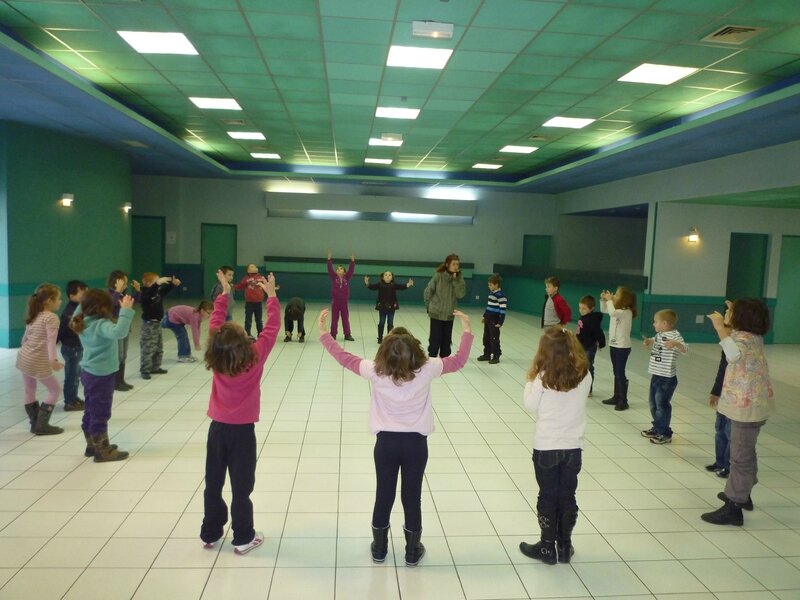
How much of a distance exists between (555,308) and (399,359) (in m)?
5.03

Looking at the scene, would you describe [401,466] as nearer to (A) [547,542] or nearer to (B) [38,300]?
(A) [547,542]

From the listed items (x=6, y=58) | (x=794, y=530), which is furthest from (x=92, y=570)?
(x=6, y=58)

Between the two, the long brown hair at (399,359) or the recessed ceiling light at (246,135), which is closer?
the long brown hair at (399,359)

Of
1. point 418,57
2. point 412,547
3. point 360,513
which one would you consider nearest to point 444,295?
point 418,57

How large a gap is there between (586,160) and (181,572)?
9.87 metres

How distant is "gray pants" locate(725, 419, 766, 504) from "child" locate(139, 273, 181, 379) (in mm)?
5991

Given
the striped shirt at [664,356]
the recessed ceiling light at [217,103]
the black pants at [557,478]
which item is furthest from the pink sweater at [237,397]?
the recessed ceiling light at [217,103]

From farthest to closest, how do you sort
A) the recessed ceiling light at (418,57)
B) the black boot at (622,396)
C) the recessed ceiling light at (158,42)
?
1. the black boot at (622,396)
2. the recessed ceiling light at (418,57)
3. the recessed ceiling light at (158,42)

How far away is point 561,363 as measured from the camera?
119 inches

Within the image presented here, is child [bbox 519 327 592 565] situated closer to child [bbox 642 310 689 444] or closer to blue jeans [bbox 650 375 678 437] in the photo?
child [bbox 642 310 689 444]

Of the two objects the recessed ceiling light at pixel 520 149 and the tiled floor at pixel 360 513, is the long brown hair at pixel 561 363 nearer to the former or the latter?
the tiled floor at pixel 360 513

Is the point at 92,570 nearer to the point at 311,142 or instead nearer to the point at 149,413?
the point at 149,413

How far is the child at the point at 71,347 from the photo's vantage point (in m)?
5.18

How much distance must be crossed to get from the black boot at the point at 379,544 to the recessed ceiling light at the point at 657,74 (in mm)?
5516
